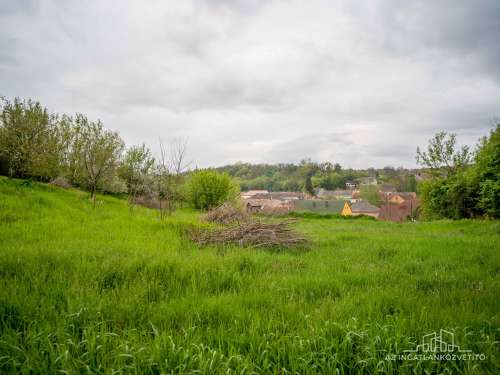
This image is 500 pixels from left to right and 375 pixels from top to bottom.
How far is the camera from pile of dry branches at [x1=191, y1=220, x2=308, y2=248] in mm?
6258

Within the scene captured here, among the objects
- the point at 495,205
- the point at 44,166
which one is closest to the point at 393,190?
the point at 495,205

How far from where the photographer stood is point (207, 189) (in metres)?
31.1

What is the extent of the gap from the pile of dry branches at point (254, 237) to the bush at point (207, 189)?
24.3 m

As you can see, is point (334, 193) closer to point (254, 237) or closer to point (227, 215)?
point (227, 215)

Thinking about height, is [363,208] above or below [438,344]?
below

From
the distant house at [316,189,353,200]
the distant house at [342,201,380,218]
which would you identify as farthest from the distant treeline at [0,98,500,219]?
the distant house at [316,189,353,200]

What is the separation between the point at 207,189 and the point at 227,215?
73.2 ft

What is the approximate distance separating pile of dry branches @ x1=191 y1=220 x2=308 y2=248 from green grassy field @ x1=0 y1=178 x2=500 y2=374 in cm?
104

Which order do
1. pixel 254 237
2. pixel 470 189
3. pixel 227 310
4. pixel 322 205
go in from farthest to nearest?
1. pixel 322 205
2. pixel 470 189
3. pixel 254 237
4. pixel 227 310

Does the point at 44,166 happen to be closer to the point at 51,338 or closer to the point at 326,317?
the point at 51,338

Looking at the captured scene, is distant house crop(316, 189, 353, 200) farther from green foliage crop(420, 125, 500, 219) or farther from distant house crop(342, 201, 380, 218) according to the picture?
green foliage crop(420, 125, 500, 219)

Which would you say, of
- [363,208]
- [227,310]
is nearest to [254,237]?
[227,310]

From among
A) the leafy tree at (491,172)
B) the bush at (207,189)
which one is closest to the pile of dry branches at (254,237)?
the leafy tree at (491,172)

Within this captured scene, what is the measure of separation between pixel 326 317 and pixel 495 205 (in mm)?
18098
